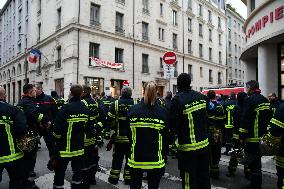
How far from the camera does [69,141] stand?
476cm

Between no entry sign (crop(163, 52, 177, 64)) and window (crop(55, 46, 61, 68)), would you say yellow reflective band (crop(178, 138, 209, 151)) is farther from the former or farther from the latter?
window (crop(55, 46, 61, 68))

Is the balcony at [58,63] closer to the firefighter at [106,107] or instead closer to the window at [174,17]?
the window at [174,17]

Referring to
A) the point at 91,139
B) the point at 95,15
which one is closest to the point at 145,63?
the point at 95,15

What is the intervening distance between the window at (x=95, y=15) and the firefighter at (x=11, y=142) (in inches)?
862

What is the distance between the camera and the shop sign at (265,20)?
10.3 m

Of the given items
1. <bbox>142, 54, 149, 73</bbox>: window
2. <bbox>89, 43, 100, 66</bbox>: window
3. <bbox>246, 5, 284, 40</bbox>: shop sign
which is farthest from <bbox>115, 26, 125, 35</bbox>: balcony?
<bbox>246, 5, 284, 40</bbox>: shop sign

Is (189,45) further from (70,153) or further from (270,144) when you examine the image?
(270,144)

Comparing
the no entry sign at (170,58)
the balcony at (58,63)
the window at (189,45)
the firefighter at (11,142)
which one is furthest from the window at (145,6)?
the firefighter at (11,142)

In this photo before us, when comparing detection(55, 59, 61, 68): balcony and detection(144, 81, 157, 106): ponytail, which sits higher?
detection(55, 59, 61, 68): balcony

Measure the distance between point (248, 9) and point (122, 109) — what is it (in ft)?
36.5

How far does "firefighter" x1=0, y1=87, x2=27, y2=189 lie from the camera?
4.18 meters

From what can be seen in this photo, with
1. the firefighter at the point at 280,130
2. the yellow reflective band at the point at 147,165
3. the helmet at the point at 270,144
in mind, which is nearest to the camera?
the firefighter at the point at 280,130

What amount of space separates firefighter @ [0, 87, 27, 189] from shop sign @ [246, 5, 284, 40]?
30.7 feet

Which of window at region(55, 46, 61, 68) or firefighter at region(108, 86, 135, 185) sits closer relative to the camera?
firefighter at region(108, 86, 135, 185)
